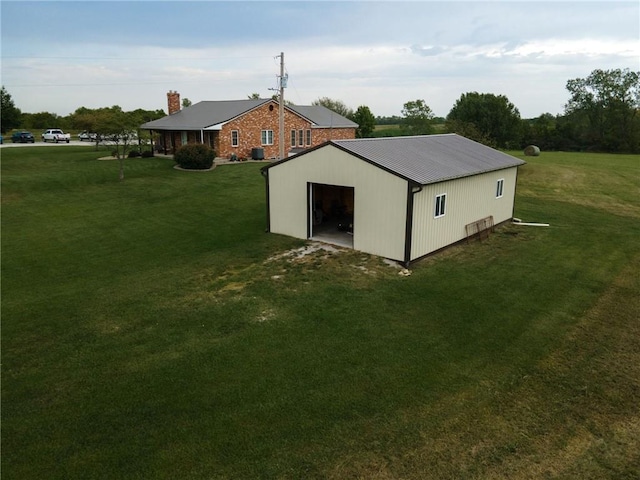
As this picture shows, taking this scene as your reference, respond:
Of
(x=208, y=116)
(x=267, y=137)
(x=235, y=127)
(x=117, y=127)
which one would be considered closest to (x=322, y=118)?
(x=267, y=137)

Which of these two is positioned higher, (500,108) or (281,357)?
(500,108)

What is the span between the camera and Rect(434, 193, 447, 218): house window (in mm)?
14727

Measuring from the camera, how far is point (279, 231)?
17688 millimetres

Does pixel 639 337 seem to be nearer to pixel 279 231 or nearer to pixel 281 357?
pixel 281 357

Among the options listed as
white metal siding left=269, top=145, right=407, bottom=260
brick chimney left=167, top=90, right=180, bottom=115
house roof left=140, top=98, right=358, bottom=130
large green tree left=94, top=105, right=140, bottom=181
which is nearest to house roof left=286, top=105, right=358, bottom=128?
house roof left=140, top=98, right=358, bottom=130

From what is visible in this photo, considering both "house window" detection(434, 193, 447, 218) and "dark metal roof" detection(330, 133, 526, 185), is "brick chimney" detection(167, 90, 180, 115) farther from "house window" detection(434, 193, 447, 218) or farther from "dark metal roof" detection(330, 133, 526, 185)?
"house window" detection(434, 193, 447, 218)

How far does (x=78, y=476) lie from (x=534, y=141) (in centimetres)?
7354

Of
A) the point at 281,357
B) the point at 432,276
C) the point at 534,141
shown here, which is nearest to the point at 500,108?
the point at 534,141

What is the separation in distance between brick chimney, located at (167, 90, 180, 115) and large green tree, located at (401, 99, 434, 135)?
36106mm

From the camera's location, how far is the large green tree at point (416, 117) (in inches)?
2646

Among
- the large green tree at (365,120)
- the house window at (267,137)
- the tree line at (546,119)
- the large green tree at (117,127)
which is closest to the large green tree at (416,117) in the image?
the tree line at (546,119)

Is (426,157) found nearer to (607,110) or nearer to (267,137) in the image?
(267,137)

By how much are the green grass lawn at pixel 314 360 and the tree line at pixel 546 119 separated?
46.7 meters

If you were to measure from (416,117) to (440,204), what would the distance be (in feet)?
187
